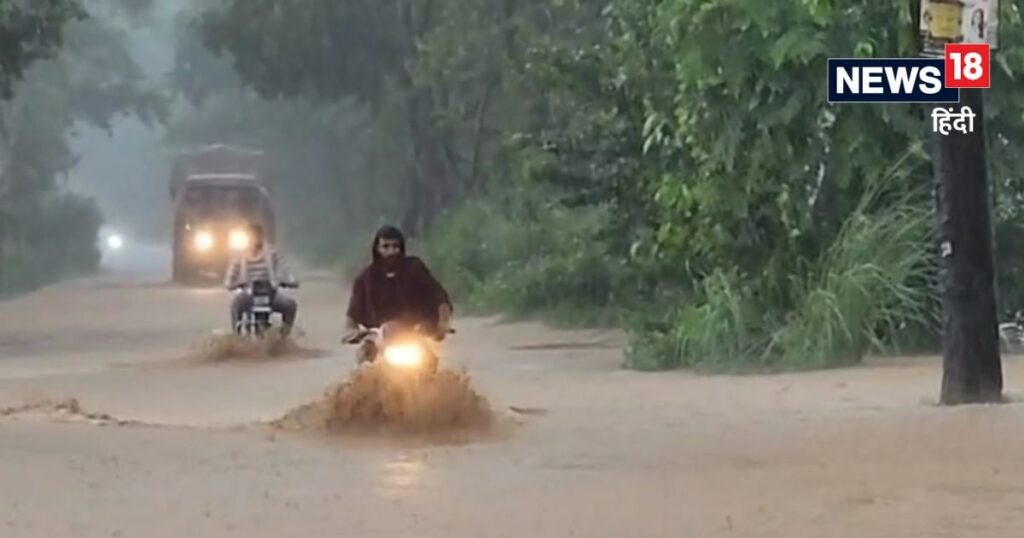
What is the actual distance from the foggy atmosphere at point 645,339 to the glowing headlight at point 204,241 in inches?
536

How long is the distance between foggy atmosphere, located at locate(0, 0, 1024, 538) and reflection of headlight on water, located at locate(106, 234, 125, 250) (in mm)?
88879

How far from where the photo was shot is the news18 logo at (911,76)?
591 inches

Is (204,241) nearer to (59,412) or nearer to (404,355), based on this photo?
(59,412)

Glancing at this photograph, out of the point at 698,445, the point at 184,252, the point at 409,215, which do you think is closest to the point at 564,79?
the point at 698,445

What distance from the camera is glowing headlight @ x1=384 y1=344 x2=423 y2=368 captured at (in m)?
14.9

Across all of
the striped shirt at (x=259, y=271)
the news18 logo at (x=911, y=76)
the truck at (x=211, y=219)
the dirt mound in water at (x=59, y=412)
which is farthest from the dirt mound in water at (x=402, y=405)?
the truck at (x=211, y=219)

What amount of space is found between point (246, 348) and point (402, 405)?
449 inches

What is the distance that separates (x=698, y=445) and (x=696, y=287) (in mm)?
10180

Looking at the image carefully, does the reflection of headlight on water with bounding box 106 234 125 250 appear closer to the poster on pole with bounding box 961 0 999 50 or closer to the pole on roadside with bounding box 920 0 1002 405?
the pole on roadside with bounding box 920 0 1002 405

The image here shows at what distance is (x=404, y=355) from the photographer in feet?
49.0

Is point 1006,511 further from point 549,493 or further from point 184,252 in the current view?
point 184,252

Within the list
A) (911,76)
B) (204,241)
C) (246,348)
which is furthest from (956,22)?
(204,241)

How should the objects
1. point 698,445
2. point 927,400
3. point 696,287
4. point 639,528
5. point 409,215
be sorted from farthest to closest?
point 409,215 → point 696,287 → point 927,400 → point 698,445 → point 639,528

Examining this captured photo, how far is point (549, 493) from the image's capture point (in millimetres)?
11492
